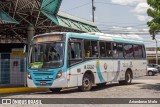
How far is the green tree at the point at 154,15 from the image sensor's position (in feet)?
67.0

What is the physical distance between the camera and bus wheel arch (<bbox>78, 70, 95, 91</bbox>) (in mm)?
18680

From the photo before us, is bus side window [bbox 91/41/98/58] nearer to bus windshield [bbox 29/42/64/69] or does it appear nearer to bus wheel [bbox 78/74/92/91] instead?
bus wheel [bbox 78/74/92/91]

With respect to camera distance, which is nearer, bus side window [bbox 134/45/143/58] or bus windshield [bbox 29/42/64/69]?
bus windshield [bbox 29/42/64/69]

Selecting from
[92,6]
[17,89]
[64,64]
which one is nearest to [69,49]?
[64,64]

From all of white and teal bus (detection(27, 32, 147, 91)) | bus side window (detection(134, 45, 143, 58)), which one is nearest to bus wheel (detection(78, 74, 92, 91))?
white and teal bus (detection(27, 32, 147, 91))

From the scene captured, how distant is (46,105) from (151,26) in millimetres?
9714

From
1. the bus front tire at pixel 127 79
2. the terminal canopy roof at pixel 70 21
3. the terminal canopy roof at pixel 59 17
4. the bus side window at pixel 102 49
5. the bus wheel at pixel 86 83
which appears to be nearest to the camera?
the bus wheel at pixel 86 83

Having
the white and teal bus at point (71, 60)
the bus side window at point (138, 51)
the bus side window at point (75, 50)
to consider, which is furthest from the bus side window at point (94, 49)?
the bus side window at point (138, 51)

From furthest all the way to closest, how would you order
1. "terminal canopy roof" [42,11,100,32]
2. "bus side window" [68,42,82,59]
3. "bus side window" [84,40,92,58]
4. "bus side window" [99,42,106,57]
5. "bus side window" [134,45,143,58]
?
1. "terminal canopy roof" [42,11,100,32]
2. "bus side window" [134,45,143,58]
3. "bus side window" [99,42,106,57]
4. "bus side window" [84,40,92,58]
5. "bus side window" [68,42,82,59]

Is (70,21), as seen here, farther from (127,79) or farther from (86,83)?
(86,83)

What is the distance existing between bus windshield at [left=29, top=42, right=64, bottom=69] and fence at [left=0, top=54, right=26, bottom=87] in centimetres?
464

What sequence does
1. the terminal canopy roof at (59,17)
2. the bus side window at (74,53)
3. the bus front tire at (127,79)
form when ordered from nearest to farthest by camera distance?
the bus side window at (74,53) < the bus front tire at (127,79) < the terminal canopy roof at (59,17)

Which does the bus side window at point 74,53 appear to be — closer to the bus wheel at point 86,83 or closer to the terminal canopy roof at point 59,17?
the bus wheel at point 86,83

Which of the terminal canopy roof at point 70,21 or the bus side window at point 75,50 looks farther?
the terminal canopy roof at point 70,21
